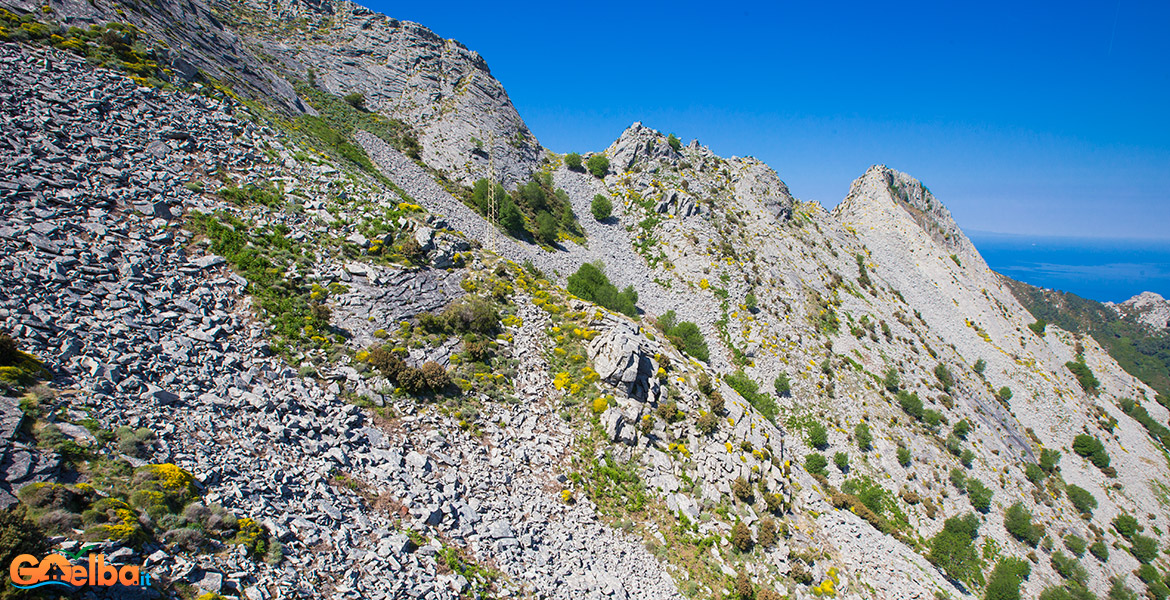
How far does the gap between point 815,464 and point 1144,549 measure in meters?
36.5

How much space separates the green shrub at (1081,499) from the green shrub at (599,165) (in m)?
63.4

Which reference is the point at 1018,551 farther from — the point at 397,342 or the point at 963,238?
the point at 963,238

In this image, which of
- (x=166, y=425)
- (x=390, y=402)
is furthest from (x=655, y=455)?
(x=166, y=425)


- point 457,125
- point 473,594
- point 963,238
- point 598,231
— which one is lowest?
point 473,594

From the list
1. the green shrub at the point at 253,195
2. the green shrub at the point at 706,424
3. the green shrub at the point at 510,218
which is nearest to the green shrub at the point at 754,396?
the green shrub at the point at 706,424

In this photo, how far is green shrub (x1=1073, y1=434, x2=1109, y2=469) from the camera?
149 ft

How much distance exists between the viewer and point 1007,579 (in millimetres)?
27062

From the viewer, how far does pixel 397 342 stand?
20.3 m

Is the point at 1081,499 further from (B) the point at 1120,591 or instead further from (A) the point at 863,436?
(A) the point at 863,436

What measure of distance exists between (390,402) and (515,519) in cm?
710

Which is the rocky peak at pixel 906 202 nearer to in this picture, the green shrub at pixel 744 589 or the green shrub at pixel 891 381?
the green shrub at pixel 891 381

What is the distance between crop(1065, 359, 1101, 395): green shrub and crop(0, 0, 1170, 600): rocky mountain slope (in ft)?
36.1

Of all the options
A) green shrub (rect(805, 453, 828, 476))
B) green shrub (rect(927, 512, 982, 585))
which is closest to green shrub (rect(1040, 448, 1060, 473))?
green shrub (rect(927, 512, 982, 585))

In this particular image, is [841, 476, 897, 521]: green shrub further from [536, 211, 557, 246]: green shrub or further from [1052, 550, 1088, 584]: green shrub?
[536, 211, 557, 246]: green shrub
